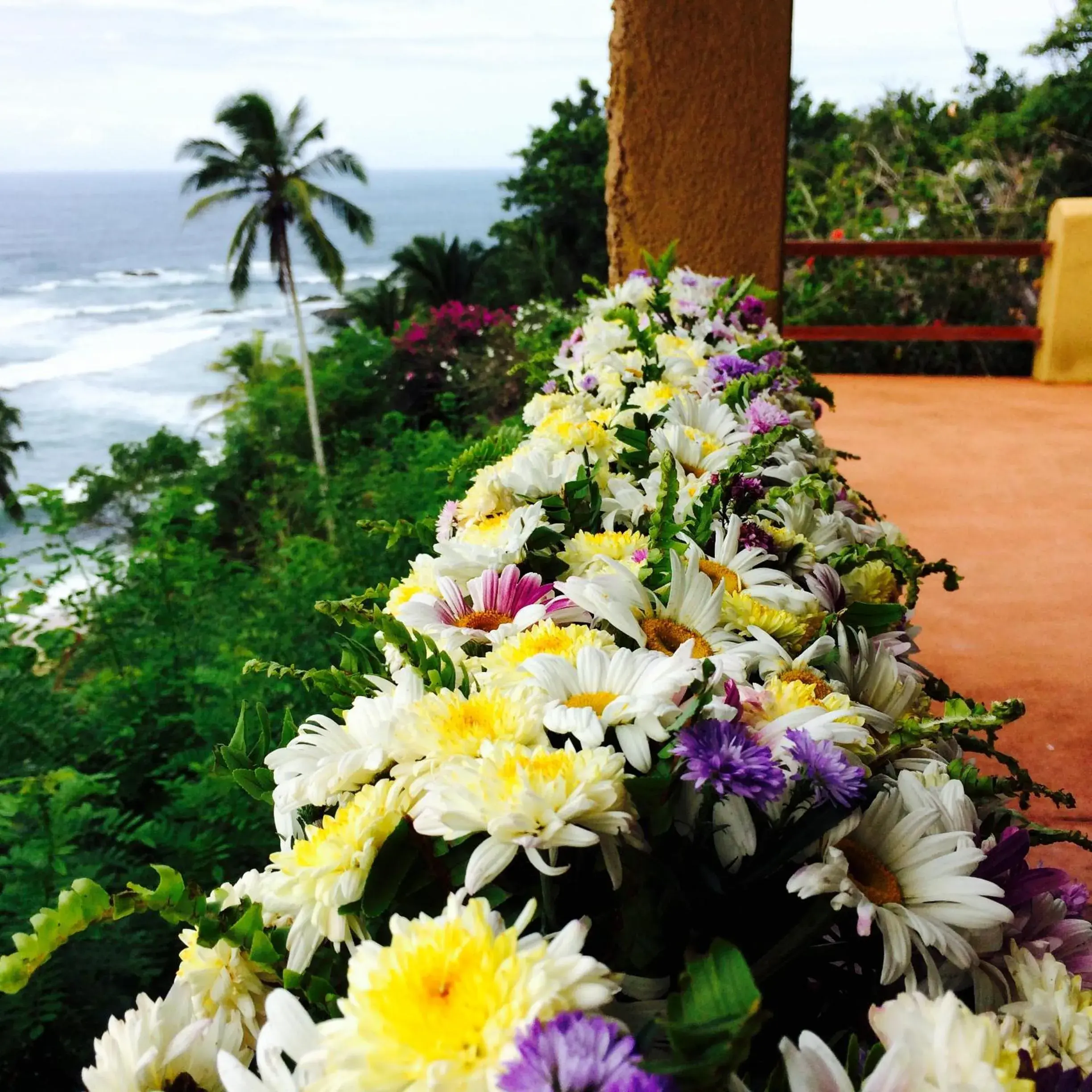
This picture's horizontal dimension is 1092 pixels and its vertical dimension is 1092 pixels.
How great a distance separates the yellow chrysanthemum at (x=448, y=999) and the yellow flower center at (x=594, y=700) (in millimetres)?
170

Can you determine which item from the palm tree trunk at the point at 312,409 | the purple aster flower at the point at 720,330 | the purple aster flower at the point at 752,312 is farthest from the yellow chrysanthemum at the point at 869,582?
the palm tree trunk at the point at 312,409

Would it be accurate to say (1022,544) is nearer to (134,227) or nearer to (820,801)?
(820,801)

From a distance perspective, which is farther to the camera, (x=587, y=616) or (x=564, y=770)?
(x=587, y=616)

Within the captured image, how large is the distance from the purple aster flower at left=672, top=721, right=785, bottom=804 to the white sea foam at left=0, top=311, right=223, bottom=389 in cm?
3722

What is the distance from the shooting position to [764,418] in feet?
4.47

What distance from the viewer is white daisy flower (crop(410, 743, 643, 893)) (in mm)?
497

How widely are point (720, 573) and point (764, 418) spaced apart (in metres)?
0.56

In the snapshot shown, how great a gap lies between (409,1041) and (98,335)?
42405 mm

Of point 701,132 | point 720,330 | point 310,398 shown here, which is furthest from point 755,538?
point 310,398

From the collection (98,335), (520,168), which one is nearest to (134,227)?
(98,335)

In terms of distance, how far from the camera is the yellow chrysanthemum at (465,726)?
1.91 ft

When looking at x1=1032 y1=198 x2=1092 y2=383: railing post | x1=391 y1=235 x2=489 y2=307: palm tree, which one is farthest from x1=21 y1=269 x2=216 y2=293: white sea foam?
x1=1032 y1=198 x2=1092 y2=383: railing post

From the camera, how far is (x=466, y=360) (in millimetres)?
8602

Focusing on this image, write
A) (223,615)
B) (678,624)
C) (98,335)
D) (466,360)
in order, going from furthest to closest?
(98,335) < (466,360) < (223,615) < (678,624)
